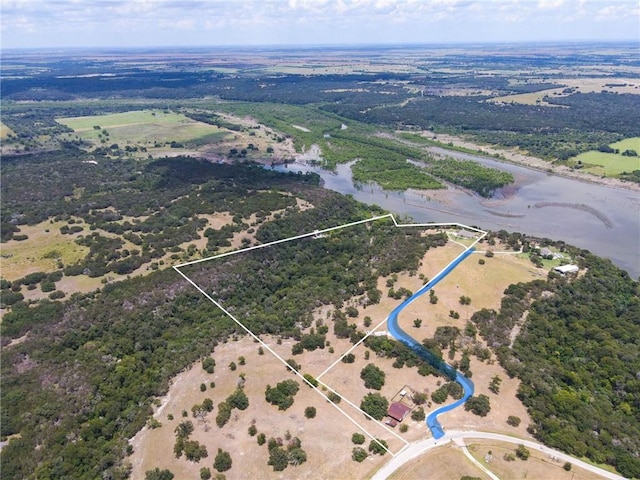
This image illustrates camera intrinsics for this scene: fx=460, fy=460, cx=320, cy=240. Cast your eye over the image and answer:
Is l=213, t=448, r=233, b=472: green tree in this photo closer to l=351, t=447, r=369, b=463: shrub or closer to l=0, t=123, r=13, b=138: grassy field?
l=351, t=447, r=369, b=463: shrub

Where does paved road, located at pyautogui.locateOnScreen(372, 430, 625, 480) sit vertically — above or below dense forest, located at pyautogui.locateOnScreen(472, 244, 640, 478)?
above

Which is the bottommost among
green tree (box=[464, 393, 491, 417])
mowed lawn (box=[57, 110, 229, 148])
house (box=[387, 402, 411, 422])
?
mowed lawn (box=[57, 110, 229, 148])

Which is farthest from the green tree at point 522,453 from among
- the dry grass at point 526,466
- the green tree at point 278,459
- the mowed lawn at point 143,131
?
the mowed lawn at point 143,131

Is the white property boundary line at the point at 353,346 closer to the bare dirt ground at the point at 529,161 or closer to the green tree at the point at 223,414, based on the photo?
the green tree at the point at 223,414

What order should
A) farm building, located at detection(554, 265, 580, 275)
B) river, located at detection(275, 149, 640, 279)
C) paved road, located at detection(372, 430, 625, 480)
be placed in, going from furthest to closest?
river, located at detection(275, 149, 640, 279) → farm building, located at detection(554, 265, 580, 275) → paved road, located at detection(372, 430, 625, 480)

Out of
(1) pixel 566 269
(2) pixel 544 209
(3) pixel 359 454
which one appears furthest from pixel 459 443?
(2) pixel 544 209

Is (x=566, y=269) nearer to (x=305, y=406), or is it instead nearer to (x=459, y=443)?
(x=459, y=443)

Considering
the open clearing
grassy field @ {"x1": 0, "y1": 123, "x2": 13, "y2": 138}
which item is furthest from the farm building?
grassy field @ {"x1": 0, "y1": 123, "x2": 13, "y2": 138}

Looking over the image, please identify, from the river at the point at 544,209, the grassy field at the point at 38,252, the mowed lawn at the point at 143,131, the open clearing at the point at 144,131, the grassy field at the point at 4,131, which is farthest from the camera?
the mowed lawn at the point at 143,131
